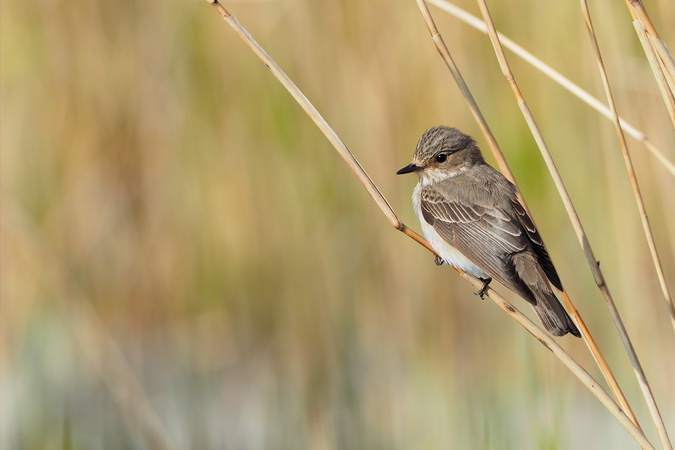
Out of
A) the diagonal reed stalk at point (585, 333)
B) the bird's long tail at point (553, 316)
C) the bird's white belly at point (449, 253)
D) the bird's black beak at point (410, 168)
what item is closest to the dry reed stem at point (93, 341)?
the bird's white belly at point (449, 253)

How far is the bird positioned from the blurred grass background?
31.1 inches

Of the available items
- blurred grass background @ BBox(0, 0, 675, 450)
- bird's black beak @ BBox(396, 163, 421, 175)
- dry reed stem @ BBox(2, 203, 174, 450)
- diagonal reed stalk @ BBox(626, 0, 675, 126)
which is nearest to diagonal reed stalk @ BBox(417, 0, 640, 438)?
diagonal reed stalk @ BBox(626, 0, 675, 126)

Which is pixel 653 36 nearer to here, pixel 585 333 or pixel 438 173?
pixel 585 333

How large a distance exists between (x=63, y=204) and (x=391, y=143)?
1.95 meters

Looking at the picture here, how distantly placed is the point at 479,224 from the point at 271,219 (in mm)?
1676

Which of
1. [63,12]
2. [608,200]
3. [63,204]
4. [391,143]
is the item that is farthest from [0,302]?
[608,200]

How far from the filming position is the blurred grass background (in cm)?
462

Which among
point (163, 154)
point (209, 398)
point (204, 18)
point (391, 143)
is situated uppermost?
point (204, 18)

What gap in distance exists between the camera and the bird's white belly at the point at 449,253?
12.6 feet

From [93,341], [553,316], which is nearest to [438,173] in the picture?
[553,316]

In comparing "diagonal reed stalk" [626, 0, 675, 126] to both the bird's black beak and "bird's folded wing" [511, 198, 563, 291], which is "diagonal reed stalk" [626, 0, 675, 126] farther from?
the bird's black beak

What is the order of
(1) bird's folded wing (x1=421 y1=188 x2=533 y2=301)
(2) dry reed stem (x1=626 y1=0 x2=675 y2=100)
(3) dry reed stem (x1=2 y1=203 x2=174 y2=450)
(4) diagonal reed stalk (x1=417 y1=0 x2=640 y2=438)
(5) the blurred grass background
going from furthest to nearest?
1. (5) the blurred grass background
2. (3) dry reed stem (x1=2 y1=203 x2=174 y2=450)
3. (1) bird's folded wing (x1=421 y1=188 x2=533 y2=301)
4. (4) diagonal reed stalk (x1=417 y1=0 x2=640 y2=438)
5. (2) dry reed stem (x1=626 y1=0 x2=675 y2=100)

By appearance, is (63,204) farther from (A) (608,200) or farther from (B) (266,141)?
(A) (608,200)

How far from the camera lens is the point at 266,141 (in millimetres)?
5191
